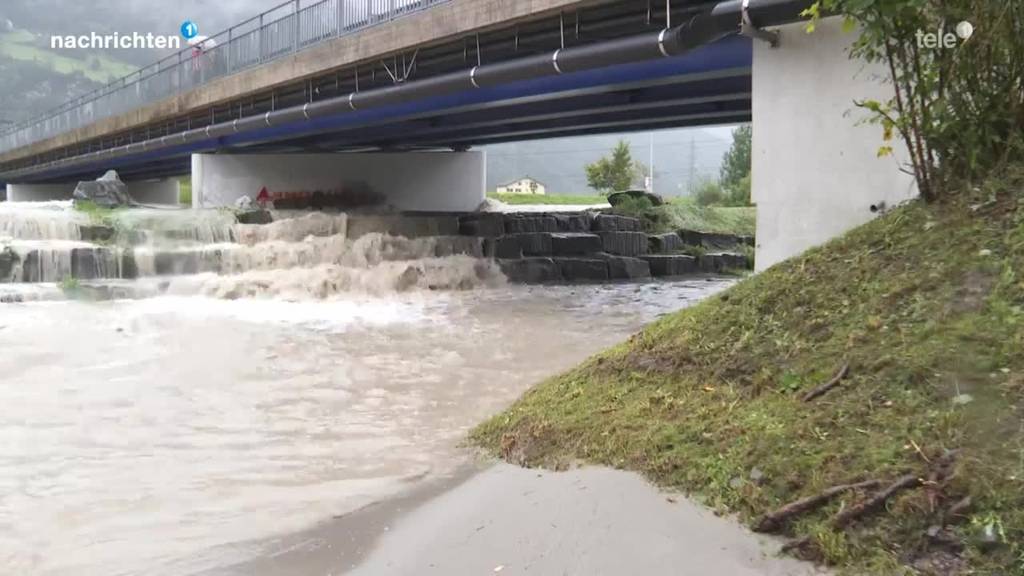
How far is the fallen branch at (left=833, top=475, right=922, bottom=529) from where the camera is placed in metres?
3.06

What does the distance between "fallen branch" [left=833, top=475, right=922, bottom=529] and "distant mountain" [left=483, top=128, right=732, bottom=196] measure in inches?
2445

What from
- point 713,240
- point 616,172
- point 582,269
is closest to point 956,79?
point 582,269

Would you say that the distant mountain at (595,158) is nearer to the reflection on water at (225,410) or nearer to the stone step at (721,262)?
the stone step at (721,262)

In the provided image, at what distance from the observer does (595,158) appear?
70.4 m

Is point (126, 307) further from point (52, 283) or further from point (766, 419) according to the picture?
point (766, 419)

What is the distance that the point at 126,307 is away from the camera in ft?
48.2

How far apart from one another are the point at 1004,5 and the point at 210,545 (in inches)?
228

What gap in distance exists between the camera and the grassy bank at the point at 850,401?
296cm

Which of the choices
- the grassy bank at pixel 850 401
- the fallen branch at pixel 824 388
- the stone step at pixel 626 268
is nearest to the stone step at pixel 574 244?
the stone step at pixel 626 268

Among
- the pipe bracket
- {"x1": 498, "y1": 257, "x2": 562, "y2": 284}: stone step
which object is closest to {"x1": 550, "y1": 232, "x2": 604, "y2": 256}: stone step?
{"x1": 498, "y1": 257, "x2": 562, "y2": 284}: stone step

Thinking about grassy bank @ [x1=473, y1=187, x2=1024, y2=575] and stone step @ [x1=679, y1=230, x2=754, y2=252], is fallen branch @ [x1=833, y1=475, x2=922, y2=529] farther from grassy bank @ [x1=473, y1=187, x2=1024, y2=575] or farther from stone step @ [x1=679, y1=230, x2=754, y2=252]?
stone step @ [x1=679, y1=230, x2=754, y2=252]

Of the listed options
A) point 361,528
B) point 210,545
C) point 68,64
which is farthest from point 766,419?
point 68,64

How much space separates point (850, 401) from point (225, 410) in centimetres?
573

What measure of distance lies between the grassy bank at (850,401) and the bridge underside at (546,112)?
20.5 ft
